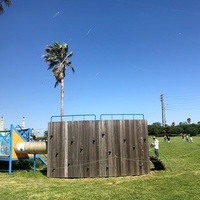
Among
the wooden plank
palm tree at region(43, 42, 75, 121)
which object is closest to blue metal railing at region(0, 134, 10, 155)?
the wooden plank

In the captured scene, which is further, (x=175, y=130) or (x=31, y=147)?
(x=175, y=130)

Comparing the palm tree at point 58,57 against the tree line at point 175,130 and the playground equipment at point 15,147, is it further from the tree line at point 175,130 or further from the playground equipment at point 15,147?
the tree line at point 175,130

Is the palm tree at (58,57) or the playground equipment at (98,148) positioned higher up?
the palm tree at (58,57)

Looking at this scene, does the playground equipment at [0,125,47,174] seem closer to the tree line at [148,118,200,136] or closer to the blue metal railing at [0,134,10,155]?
the blue metal railing at [0,134,10,155]

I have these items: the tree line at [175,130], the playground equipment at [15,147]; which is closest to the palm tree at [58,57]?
the playground equipment at [15,147]

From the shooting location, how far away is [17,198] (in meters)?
11.0

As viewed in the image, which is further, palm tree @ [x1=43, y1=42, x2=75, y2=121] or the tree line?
the tree line

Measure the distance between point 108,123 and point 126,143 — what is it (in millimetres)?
1765

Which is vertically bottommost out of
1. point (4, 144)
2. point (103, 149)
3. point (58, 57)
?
point (103, 149)

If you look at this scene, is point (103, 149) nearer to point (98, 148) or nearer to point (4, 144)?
point (98, 148)

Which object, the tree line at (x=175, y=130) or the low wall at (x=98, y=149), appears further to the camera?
the tree line at (x=175, y=130)

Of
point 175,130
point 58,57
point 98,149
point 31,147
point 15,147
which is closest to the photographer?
point 98,149

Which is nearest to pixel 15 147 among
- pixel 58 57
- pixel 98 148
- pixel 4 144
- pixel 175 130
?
pixel 4 144

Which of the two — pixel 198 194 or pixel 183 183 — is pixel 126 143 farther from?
pixel 198 194
